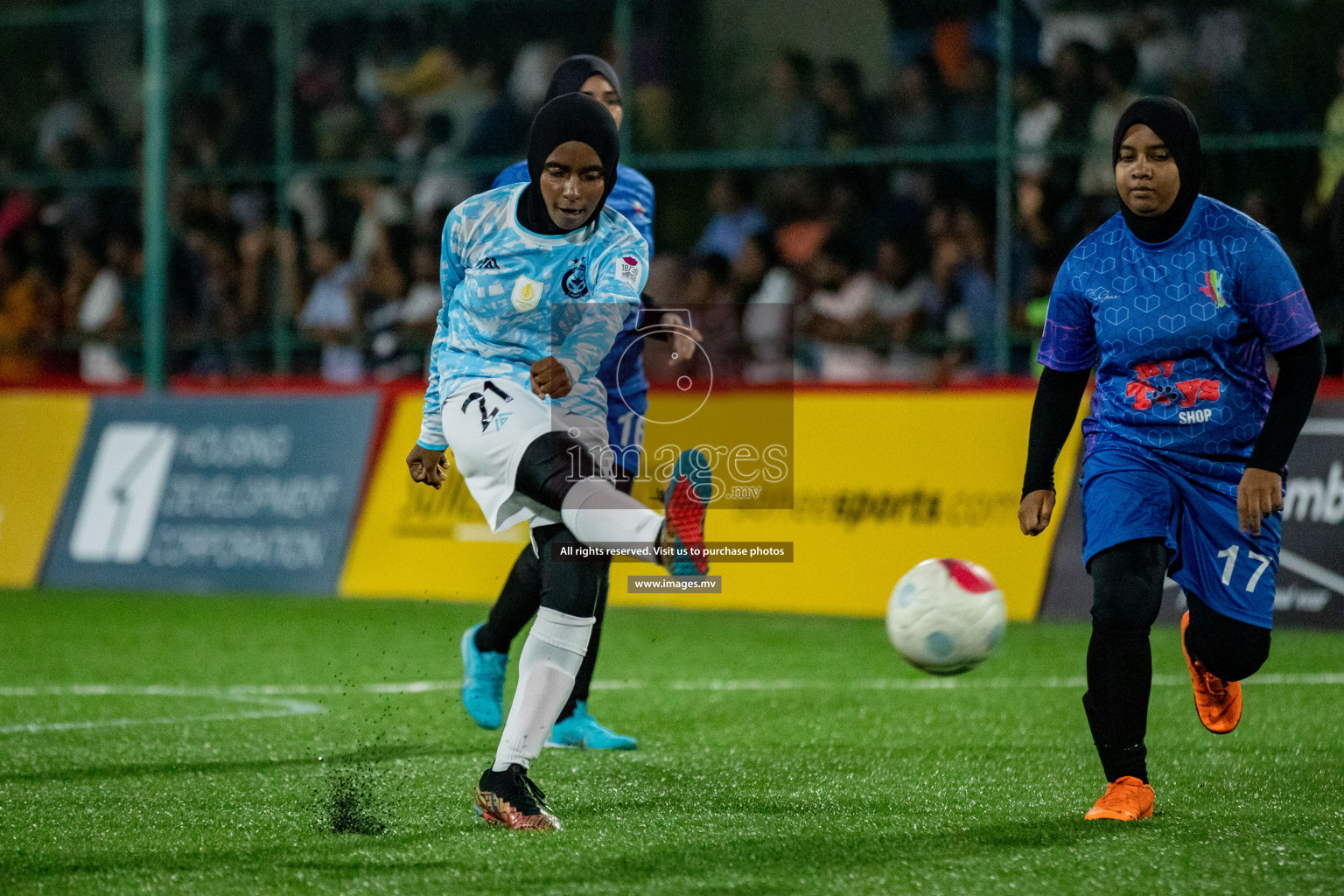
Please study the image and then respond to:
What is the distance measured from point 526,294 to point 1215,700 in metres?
2.62

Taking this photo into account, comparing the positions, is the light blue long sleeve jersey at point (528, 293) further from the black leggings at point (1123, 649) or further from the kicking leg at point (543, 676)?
the black leggings at point (1123, 649)

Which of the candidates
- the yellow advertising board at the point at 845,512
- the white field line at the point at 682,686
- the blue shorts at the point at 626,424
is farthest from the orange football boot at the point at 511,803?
the yellow advertising board at the point at 845,512

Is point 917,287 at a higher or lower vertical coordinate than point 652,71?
lower

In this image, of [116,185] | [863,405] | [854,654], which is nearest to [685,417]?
[863,405]

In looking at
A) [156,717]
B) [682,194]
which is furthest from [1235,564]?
[682,194]

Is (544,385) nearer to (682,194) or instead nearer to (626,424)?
(626,424)

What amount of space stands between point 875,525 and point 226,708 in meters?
4.36

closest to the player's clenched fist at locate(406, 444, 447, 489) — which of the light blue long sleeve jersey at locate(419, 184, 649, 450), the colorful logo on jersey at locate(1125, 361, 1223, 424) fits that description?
the light blue long sleeve jersey at locate(419, 184, 649, 450)

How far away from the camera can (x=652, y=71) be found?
14.2m

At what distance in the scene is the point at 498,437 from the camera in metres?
5.20

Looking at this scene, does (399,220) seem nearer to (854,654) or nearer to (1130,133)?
(854,654)

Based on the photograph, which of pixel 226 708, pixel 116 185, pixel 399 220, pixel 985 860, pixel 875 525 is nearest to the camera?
pixel 985 860

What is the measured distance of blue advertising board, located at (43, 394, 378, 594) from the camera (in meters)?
12.1

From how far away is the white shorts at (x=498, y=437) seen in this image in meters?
5.20
